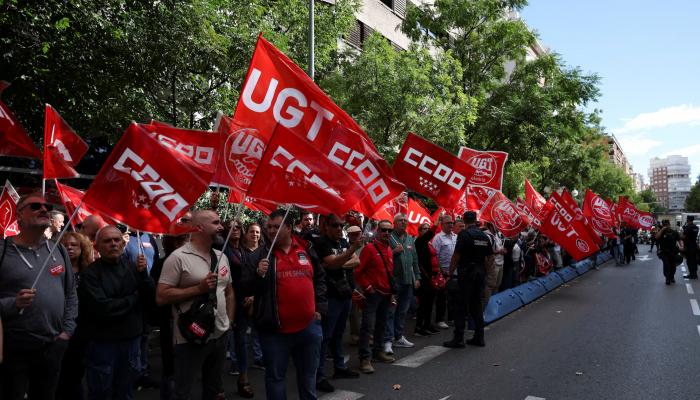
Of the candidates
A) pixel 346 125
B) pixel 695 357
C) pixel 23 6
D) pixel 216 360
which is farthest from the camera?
pixel 23 6

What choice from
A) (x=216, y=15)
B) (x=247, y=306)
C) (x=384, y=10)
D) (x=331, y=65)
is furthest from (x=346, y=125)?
(x=384, y=10)

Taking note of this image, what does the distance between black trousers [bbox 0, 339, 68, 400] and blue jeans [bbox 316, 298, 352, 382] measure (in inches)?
101

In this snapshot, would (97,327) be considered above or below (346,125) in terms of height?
below

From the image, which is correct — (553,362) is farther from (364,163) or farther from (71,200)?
(71,200)

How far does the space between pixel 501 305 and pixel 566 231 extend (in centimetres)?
420

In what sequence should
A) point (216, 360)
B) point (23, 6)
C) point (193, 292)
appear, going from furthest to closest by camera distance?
point (23, 6), point (216, 360), point (193, 292)

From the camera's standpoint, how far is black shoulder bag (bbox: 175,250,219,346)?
149 inches

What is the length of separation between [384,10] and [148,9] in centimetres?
2040

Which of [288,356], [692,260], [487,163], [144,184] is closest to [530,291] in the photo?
[487,163]

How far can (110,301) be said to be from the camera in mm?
3914

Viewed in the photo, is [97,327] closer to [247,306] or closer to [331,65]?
[247,306]

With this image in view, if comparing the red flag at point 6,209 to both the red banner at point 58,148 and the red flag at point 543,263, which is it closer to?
the red banner at point 58,148

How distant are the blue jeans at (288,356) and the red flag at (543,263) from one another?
12.1 m

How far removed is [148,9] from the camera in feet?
31.7
